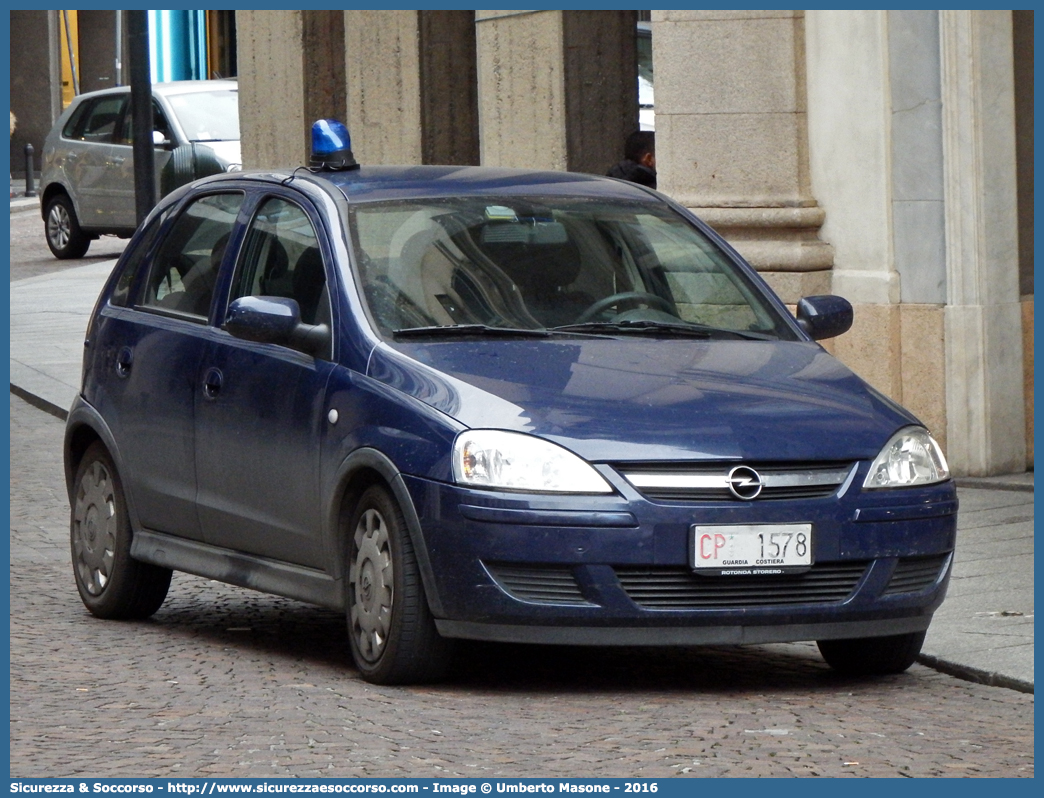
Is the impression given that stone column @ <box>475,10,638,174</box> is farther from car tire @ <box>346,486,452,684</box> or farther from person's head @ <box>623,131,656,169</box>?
car tire @ <box>346,486,452,684</box>

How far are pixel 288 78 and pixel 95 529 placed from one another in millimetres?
11897

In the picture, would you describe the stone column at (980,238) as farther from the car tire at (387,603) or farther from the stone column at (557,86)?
the car tire at (387,603)

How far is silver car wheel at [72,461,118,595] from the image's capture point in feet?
27.4

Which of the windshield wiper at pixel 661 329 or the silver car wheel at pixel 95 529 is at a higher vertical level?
the windshield wiper at pixel 661 329

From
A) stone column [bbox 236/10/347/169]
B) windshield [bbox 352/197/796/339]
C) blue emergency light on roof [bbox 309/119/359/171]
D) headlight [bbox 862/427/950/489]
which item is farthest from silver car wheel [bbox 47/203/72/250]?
headlight [bbox 862/427/950/489]

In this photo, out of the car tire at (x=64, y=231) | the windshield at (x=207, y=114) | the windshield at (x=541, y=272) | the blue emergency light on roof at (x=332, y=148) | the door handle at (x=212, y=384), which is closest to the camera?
the windshield at (x=541, y=272)

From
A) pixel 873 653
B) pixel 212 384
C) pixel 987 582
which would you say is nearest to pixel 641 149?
pixel 987 582

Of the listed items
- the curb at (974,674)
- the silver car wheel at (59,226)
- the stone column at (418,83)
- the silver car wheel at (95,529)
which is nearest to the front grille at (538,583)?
the curb at (974,674)

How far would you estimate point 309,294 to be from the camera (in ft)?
24.4

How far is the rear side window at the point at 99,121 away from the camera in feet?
88.4

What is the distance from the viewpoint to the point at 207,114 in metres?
24.8

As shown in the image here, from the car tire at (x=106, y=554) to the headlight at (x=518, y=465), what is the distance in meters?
2.08

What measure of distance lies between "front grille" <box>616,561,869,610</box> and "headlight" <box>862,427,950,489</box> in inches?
10.6

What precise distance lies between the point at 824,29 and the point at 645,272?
5257 mm
